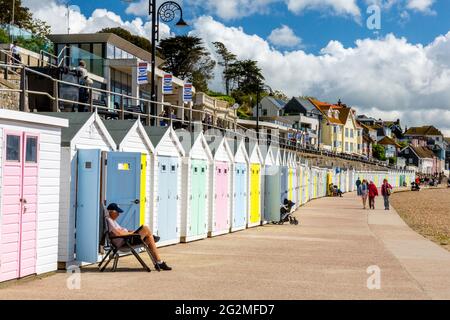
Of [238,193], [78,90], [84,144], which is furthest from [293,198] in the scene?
[84,144]

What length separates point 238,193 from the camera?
68.8ft

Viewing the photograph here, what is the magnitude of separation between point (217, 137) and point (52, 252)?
889 cm

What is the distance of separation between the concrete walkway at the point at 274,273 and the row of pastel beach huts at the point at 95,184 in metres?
0.53

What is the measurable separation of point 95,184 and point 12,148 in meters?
2.33

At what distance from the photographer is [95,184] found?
12.0 meters

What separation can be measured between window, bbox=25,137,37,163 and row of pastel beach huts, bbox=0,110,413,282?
15 mm

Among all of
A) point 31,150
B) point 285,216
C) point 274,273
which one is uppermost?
point 31,150

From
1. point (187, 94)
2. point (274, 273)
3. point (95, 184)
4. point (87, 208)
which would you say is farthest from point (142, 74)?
point (274, 273)

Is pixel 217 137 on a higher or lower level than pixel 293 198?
higher

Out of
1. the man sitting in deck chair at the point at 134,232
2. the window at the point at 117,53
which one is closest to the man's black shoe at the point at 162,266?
the man sitting in deck chair at the point at 134,232

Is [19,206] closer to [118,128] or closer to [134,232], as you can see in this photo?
[134,232]

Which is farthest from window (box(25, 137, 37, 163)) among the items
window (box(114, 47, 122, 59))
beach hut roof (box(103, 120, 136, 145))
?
window (box(114, 47, 122, 59))

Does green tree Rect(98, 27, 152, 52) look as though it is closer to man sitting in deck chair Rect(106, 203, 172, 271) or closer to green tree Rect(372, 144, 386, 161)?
Answer: man sitting in deck chair Rect(106, 203, 172, 271)
